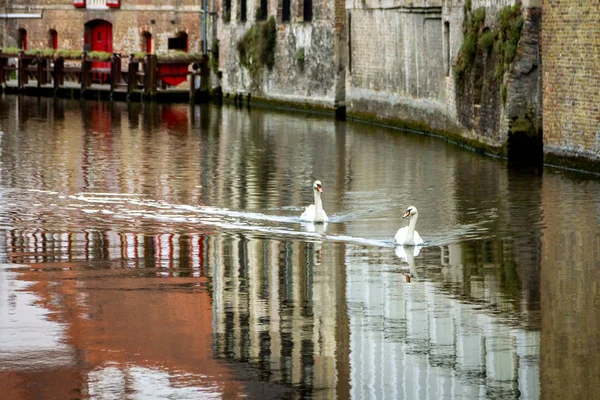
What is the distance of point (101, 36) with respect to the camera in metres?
56.1

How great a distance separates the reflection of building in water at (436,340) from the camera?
30.7 ft

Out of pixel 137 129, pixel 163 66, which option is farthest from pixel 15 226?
pixel 163 66

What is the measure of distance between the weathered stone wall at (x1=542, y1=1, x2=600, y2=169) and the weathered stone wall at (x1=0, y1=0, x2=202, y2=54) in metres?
28.7

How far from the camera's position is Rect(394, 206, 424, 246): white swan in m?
15.0

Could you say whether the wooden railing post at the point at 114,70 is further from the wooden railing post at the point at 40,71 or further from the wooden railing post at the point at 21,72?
the wooden railing post at the point at 21,72

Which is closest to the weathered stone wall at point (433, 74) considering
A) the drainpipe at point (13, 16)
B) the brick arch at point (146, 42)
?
the brick arch at point (146, 42)

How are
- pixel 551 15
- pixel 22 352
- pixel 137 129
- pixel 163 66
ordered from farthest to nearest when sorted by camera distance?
pixel 163 66
pixel 137 129
pixel 551 15
pixel 22 352

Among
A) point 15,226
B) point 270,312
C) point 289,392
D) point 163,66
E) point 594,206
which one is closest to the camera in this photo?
point 289,392

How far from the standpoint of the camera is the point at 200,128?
33750 millimetres

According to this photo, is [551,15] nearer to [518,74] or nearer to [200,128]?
[518,74]

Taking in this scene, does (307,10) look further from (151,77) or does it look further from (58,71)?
(58,71)

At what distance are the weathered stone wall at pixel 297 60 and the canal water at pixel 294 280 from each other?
12763 millimetres

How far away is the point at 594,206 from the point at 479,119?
7739 millimetres

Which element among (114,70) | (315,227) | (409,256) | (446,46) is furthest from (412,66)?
(114,70)
